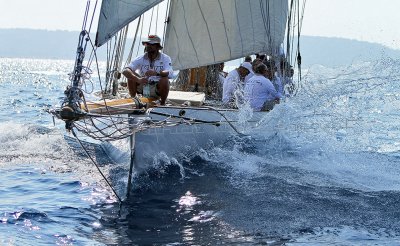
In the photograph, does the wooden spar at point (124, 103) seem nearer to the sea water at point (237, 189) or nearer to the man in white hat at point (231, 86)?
the man in white hat at point (231, 86)

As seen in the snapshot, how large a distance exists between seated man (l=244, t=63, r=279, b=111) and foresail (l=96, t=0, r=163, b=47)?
372 cm

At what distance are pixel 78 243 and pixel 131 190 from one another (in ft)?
8.77

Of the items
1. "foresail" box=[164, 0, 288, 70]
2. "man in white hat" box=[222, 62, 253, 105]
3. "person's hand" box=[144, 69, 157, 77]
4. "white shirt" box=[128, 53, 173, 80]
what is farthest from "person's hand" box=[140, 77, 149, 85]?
"foresail" box=[164, 0, 288, 70]

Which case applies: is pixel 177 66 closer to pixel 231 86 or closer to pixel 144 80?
pixel 231 86

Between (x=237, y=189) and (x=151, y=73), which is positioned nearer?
(x=237, y=189)

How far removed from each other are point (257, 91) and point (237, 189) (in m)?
3.25

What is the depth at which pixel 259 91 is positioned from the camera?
556 inches

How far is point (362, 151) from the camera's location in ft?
52.7

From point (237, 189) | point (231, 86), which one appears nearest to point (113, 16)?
point (237, 189)

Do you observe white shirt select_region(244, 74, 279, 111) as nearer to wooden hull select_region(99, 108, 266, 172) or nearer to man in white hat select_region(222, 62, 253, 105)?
wooden hull select_region(99, 108, 266, 172)

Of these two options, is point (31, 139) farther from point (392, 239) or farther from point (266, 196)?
point (392, 239)

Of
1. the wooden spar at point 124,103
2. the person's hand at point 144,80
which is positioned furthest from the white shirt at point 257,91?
the person's hand at point 144,80

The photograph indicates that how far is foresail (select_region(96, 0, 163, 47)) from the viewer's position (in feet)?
34.7

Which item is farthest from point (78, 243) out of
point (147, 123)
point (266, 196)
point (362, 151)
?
point (362, 151)
